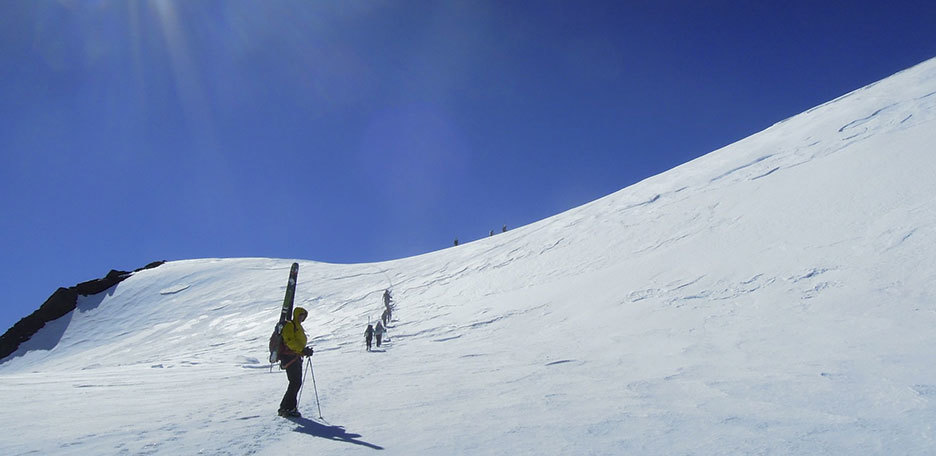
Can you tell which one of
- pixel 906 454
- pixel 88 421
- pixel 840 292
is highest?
pixel 88 421

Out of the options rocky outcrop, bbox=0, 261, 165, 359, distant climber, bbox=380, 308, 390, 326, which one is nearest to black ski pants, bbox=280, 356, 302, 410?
distant climber, bbox=380, 308, 390, 326

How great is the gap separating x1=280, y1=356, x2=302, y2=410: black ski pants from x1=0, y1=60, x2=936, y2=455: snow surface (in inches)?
10.3

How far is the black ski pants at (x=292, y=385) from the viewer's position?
6.34m

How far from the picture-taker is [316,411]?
6840 millimetres

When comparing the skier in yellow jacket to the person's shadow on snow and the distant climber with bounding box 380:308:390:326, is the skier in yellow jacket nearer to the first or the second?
the person's shadow on snow

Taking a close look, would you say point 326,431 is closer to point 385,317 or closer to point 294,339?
point 294,339

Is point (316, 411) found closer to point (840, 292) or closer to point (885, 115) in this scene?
point (840, 292)

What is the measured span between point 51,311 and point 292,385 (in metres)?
49.1

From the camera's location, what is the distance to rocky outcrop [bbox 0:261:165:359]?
1534 inches

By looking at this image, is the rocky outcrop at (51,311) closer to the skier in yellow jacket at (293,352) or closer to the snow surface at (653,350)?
the snow surface at (653,350)

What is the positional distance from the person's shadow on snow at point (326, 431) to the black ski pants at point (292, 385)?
22 cm

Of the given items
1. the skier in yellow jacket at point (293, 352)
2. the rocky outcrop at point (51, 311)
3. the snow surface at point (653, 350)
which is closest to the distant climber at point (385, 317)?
the snow surface at point (653, 350)

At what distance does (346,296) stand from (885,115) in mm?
30028

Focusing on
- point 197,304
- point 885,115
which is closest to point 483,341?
point 885,115
